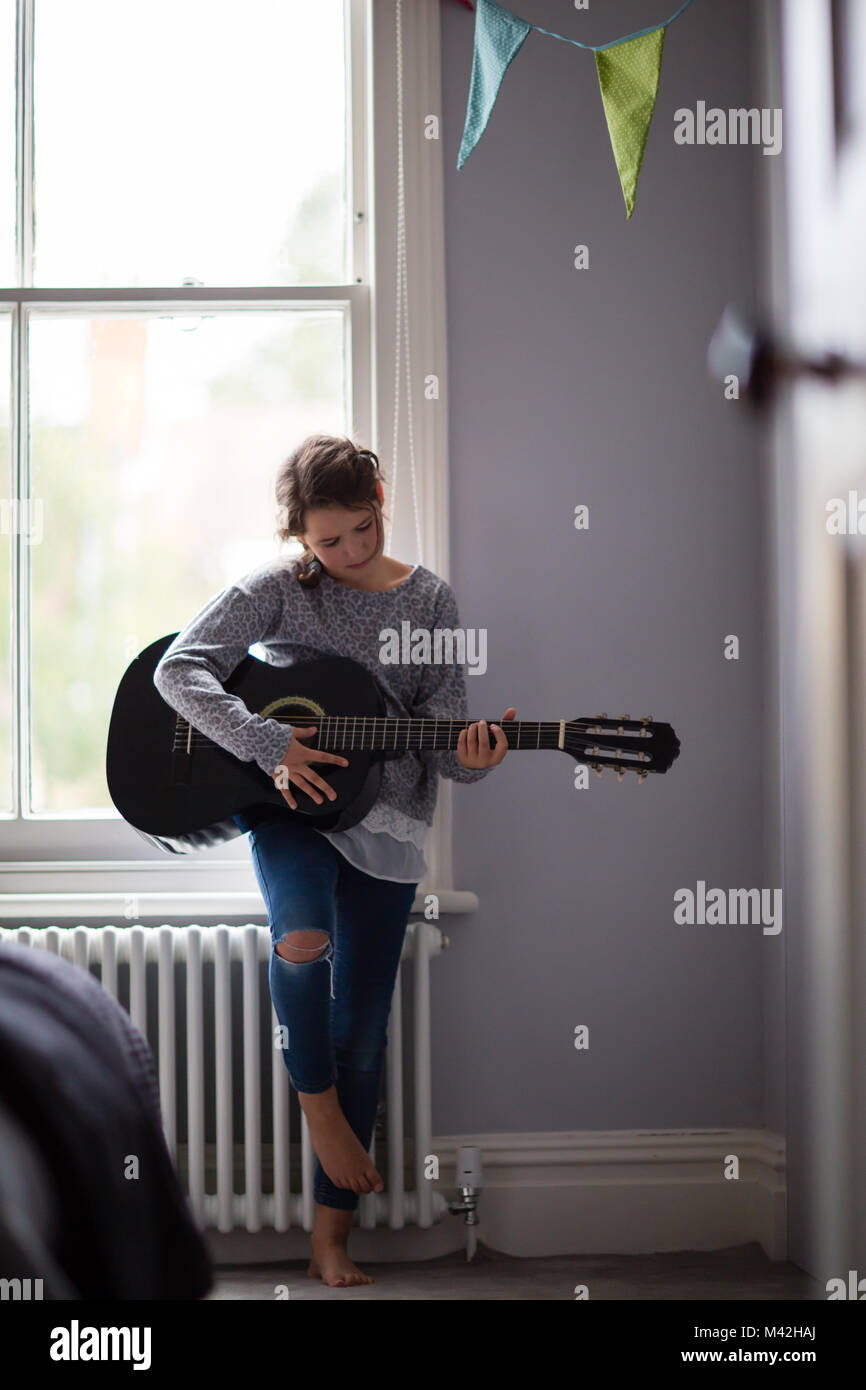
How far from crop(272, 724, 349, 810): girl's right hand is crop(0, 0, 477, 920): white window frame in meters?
0.44

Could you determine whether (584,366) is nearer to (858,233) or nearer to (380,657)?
(858,233)

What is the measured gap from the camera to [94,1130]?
2.51 feet

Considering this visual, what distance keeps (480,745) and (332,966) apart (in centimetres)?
51

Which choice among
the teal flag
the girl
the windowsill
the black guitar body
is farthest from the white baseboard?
the teal flag

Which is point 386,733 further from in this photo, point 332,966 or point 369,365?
point 369,365

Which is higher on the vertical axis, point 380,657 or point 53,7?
point 53,7

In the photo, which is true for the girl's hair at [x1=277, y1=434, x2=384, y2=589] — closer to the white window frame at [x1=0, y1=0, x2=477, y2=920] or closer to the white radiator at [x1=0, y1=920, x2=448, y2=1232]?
the white window frame at [x1=0, y1=0, x2=477, y2=920]

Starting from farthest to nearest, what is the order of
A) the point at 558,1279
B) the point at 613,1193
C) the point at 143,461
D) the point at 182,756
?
the point at 143,461 < the point at 613,1193 < the point at 558,1279 < the point at 182,756

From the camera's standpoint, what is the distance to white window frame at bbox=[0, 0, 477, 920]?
226 centimetres

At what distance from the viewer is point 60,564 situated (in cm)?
237

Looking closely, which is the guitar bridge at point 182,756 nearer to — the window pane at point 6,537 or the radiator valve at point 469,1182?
the window pane at point 6,537

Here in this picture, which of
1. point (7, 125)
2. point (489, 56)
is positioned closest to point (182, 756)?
point (489, 56)
